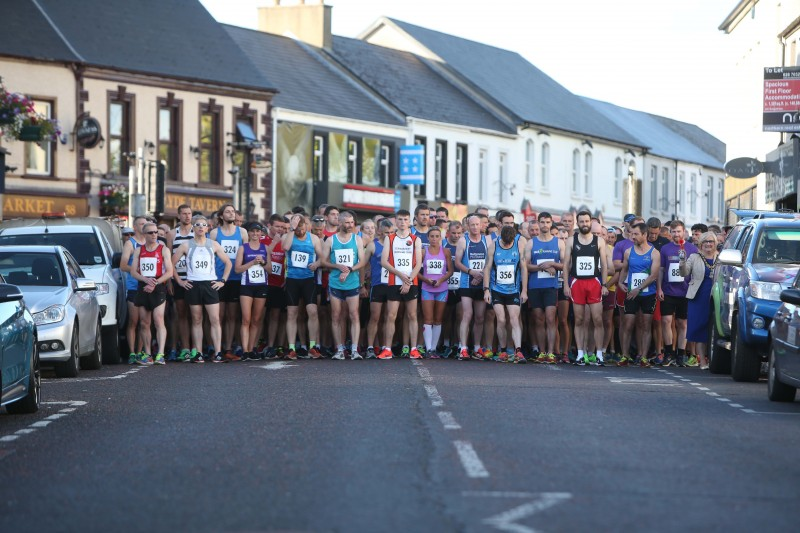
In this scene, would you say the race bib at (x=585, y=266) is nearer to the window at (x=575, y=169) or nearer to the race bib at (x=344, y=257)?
the race bib at (x=344, y=257)

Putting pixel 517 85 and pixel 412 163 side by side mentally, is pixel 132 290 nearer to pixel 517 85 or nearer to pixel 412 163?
pixel 412 163

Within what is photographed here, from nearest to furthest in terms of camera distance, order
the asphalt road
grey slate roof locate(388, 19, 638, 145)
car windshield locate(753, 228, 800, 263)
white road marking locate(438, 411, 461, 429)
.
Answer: the asphalt road
white road marking locate(438, 411, 461, 429)
car windshield locate(753, 228, 800, 263)
grey slate roof locate(388, 19, 638, 145)

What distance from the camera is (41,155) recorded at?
44.2 meters

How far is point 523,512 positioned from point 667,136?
77.6 metres

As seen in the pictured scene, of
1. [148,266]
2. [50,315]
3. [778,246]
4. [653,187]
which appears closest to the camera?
[50,315]

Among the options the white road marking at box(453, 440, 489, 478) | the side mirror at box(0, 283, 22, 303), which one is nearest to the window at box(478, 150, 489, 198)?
the side mirror at box(0, 283, 22, 303)

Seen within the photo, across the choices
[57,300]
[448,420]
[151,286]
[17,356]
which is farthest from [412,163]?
[448,420]

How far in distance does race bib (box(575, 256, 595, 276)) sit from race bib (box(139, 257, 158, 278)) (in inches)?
230

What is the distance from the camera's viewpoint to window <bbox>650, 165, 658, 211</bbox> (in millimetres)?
75812

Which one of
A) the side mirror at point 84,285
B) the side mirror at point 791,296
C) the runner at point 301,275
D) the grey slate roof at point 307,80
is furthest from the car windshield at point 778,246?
the grey slate roof at point 307,80

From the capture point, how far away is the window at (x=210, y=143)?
161ft

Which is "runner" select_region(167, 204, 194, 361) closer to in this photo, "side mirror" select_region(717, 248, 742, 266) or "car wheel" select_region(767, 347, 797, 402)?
"side mirror" select_region(717, 248, 742, 266)

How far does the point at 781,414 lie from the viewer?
14438mm

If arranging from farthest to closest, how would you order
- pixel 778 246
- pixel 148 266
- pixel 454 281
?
pixel 454 281, pixel 148 266, pixel 778 246
